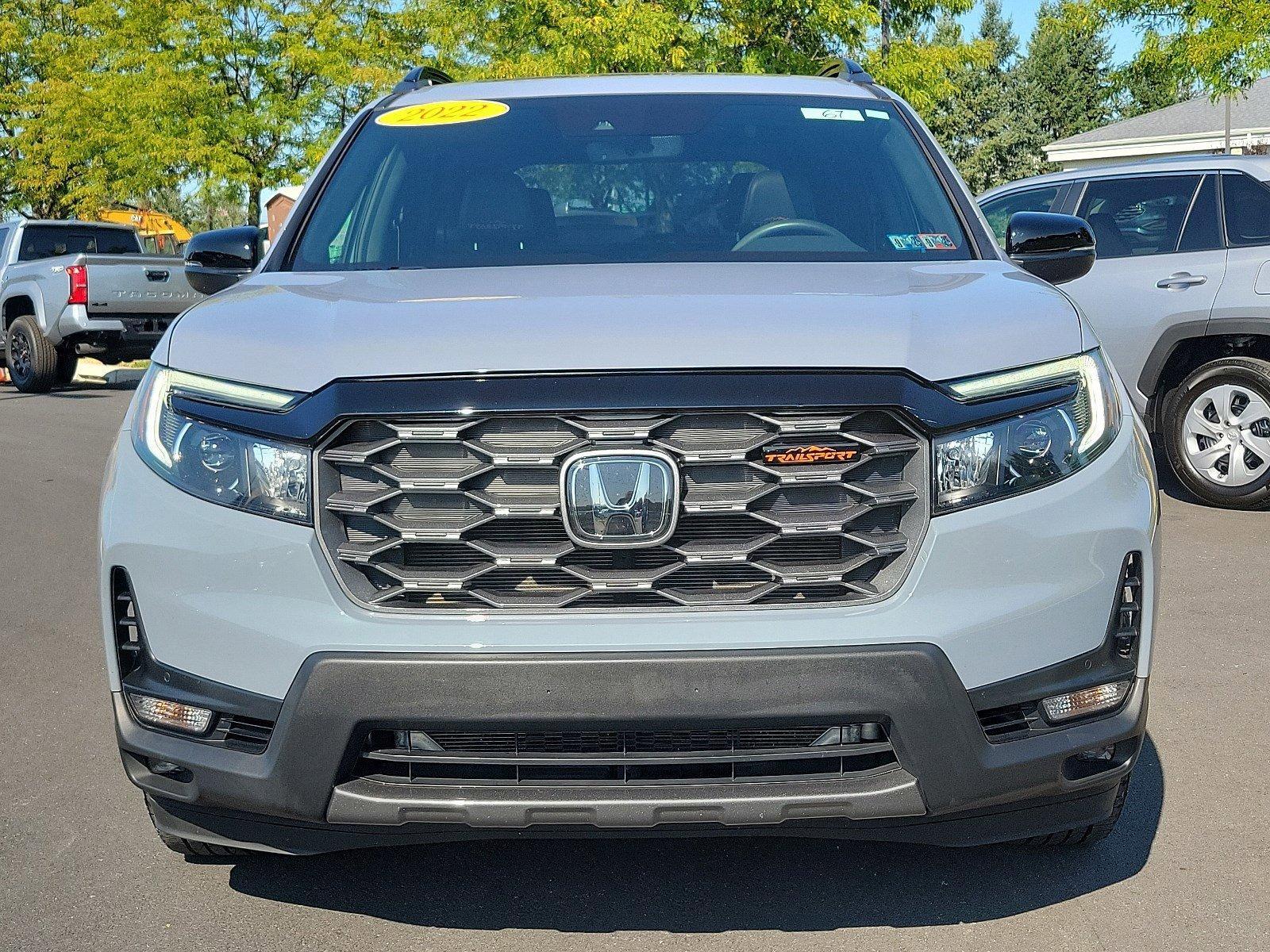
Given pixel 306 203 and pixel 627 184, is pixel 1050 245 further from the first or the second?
pixel 306 203

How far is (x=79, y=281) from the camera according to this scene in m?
16.1

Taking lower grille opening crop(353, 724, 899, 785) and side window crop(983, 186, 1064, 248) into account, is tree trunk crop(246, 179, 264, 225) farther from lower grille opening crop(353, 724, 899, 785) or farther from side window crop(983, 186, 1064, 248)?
lower grille opening crop(353, 724, 899, 785)

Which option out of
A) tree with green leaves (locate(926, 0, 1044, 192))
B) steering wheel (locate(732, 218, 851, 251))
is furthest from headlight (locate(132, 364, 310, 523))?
tree with green leaves (locate(926, 0, 1044, 192))

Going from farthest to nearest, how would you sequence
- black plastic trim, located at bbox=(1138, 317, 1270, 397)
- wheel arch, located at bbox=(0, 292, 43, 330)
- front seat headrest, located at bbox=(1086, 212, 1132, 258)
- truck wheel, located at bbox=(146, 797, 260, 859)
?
wheel arch, located at bbox=(0, 292, 43, 330) → front seat headrest, located at bbox=(1086, 212, 1132, 258) → black plastic trim, located at bbox=(1138, 317, 1270, 397) → truck wheel, located at bbox=(146, 797, 260, 859)

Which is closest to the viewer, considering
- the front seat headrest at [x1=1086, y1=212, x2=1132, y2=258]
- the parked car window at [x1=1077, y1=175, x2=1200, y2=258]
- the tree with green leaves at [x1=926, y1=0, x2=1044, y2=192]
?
the parked car window at [x1=1077, y1=175, x2=1200, y2=258]

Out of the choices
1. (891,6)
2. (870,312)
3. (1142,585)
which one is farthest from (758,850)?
(891,6)

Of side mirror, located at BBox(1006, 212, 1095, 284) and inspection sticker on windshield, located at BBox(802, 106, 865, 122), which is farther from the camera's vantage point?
inspection sticker on windshield, located at BBox(802, 106, 865, 122)

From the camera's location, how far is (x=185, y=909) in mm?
3150

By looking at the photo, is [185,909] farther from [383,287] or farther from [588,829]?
[383,287]

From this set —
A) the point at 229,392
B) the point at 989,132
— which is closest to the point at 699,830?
the point at 229,392

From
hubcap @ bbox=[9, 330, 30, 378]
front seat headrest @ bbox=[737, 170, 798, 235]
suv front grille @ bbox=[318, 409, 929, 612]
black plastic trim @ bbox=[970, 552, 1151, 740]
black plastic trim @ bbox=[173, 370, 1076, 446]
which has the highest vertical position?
front seat headrest @ bbox=[737, 170, 798, 235]

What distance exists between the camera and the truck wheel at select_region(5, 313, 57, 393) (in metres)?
16.9

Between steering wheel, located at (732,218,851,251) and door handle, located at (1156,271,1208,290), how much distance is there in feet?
15.8

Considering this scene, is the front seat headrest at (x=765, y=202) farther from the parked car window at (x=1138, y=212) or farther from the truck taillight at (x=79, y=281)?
the truck taillight at (x=79, y=281)
